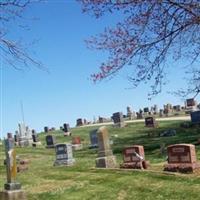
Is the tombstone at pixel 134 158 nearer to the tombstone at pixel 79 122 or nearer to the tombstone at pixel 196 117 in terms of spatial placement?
the tombstone at pixel 196 117

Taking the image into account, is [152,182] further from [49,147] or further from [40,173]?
[49,147]

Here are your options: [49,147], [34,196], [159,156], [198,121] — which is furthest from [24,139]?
[34,196]

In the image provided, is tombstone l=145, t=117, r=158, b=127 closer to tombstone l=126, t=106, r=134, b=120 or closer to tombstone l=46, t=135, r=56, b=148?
tombstone l=46, t=135, r=56, b=148

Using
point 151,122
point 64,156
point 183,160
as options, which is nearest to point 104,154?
point 64,156

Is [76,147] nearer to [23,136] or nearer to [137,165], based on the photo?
[23,136]

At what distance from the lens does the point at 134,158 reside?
1931 cm

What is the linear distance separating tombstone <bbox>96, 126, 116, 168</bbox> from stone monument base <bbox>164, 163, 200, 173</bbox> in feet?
13.7

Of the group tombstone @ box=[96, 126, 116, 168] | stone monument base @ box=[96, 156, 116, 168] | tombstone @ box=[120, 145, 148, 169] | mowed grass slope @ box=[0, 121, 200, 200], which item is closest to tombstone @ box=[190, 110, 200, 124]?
tombstone @ box=[96, 126, 116, 168]

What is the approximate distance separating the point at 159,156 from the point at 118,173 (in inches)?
224

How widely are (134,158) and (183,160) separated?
2.48 meters

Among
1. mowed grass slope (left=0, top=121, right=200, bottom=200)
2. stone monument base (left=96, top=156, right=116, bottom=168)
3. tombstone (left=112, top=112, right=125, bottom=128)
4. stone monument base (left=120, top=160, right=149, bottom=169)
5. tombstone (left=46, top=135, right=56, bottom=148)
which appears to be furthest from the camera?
tombstone (left=112, top=112, right=125, bottom=128)

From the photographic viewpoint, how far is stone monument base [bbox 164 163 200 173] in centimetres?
1691

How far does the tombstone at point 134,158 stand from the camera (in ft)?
62.1

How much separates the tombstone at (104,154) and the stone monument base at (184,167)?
4.19 metres
